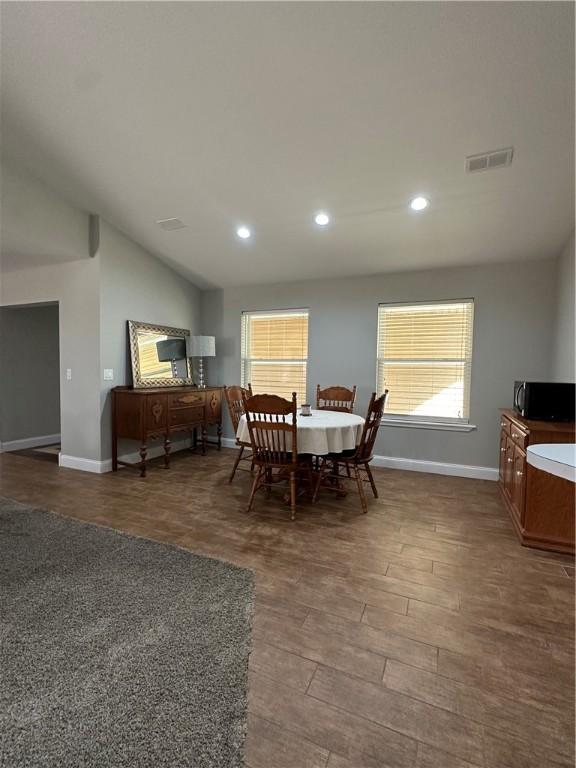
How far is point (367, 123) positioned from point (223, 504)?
3194mm

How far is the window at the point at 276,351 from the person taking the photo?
4988mm

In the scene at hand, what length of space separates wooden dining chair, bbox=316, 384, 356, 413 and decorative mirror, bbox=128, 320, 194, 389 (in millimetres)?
2028

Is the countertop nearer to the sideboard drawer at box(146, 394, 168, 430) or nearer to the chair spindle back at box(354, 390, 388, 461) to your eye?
the chair spindle back at box(354, 390, 388, 461)

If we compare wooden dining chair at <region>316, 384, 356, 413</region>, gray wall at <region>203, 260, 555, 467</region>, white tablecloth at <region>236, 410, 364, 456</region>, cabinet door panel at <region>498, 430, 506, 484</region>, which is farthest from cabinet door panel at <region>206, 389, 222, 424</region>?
cabinet door panel at <region>498, 430, 506, 484</region>

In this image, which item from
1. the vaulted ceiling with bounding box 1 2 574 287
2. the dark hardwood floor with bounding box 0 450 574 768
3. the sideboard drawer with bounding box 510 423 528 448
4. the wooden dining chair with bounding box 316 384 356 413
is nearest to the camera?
the dark hardwood floor with bounding box 0 450 574 768

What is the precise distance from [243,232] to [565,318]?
3311 mm

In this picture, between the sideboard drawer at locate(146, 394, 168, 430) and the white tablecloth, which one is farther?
the sideboard drawer at locate(146, 394, 168, 430)

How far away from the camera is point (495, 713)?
1.31 m

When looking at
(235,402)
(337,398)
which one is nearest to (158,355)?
(235,402)

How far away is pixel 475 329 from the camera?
4.07 m

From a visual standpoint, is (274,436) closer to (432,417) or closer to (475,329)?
(432,417)

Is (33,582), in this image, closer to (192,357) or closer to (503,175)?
(192,357)

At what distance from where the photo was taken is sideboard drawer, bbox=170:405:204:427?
4457 millimetres

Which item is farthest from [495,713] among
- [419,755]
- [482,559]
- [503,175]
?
[503,175]
